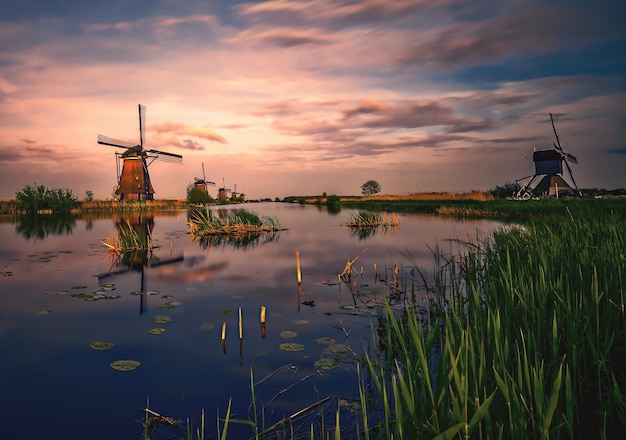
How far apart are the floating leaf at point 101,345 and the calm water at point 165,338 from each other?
85mm

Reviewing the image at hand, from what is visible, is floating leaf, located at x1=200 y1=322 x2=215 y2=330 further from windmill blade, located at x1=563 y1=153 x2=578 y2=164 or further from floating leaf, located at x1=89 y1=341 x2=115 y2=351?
windmill blade, located at x1=563 y1=153 x2=578 y2=164

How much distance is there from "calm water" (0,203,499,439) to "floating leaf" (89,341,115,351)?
85 millimetres

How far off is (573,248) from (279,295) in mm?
6985

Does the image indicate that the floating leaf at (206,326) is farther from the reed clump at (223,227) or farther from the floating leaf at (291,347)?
the reed clump at (223,227)

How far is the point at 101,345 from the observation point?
7.05 meters

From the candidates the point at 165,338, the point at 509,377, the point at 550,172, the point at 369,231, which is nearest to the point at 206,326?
the point at 165,338

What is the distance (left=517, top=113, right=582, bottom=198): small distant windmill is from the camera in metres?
53.9

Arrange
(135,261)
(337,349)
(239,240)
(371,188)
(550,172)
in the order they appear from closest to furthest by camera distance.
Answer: (337,349) → (135,261) → (239,240) → (550,172) → (371,188)

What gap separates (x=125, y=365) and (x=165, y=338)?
1.28 m

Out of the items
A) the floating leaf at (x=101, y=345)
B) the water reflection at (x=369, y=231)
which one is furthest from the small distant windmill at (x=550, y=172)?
the floating leaf at (x=101, y=345)

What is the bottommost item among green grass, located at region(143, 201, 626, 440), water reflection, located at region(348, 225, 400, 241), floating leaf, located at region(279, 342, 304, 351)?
floating leaf, located at region(279, 342, 304, 351)

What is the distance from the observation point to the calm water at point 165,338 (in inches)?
193

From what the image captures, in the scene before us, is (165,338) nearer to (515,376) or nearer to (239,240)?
(515,376)

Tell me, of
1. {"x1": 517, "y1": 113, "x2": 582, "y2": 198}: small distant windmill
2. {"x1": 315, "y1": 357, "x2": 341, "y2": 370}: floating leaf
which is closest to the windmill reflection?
{"x1": 315, "y1": 357, "x2": 341, "y2": 370}: floating leaf
